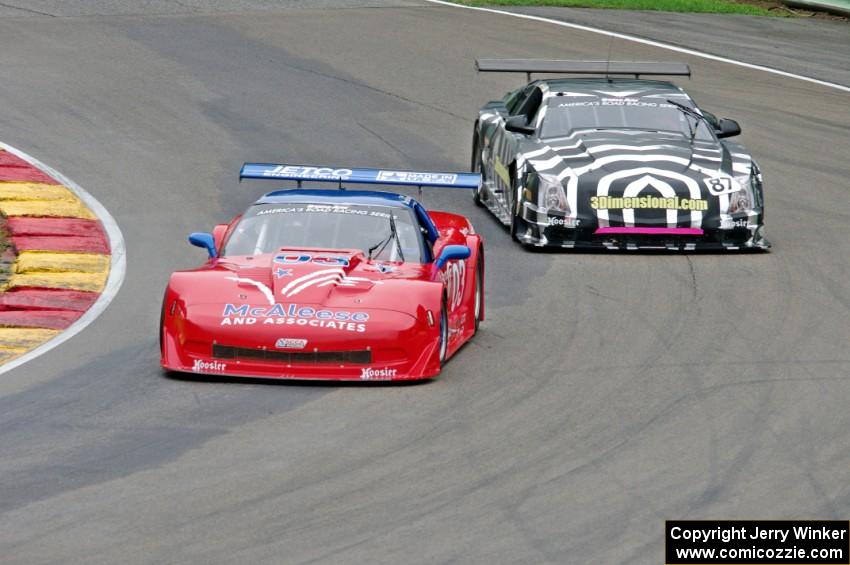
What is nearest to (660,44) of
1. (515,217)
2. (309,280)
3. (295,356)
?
(515,217)

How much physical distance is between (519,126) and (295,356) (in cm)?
642

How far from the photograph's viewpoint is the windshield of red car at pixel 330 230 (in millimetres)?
11750

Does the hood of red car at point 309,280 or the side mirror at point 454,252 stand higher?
the side mirror at point 454,252

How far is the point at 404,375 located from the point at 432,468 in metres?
1.88

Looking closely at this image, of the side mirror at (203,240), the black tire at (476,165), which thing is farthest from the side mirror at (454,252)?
the black tire at (476,165)

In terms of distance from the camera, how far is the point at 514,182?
16.1 meters

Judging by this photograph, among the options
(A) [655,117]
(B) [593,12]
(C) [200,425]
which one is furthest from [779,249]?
(B) [593,12]

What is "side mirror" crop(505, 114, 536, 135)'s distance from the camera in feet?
53.8

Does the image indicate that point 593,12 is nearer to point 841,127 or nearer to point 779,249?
point 841,127

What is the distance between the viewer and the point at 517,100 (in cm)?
1783

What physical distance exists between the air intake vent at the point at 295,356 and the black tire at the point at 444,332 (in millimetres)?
649

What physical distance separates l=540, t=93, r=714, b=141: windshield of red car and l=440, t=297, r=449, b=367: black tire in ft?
18.3

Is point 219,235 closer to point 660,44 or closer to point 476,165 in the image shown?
point 476,165

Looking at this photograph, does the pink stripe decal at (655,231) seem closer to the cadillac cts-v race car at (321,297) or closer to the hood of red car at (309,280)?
the cadillac cts-v race car at (321,297)
